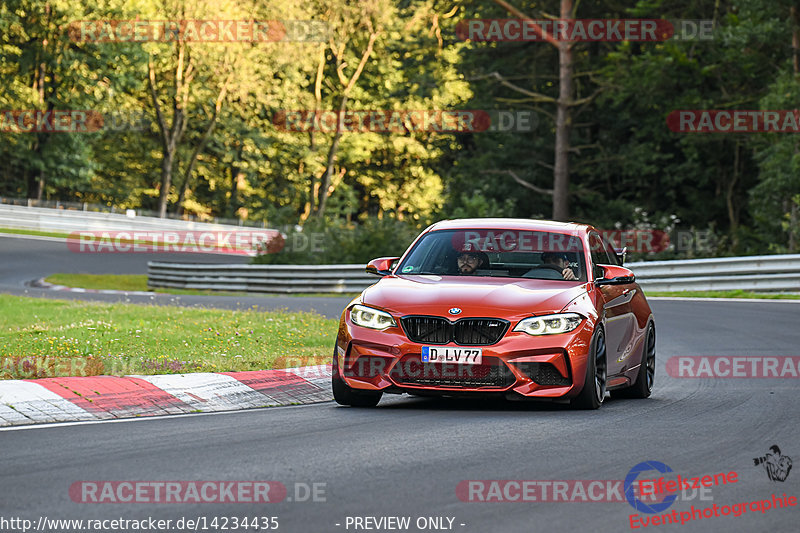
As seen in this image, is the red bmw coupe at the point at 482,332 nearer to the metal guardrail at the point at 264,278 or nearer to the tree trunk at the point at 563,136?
the metal guardrail at the point at 264,278

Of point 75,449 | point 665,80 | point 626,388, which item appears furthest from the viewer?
point 665,80

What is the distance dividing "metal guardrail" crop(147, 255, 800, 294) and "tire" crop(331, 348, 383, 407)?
15864 mm

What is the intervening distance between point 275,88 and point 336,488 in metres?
63.3

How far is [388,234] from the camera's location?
110 ft

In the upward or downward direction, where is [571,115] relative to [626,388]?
upward

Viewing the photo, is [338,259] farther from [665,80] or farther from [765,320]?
[765,320]

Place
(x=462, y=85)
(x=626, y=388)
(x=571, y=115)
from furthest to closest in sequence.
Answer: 1. (x=462, y=85)
2. (x=571, y=115)
3. (x=626, y=388)

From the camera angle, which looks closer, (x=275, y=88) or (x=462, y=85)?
(x=462, y=85)

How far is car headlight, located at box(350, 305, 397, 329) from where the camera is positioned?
30.8 ft

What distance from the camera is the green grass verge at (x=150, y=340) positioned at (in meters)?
11.1

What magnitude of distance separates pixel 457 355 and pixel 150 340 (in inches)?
222

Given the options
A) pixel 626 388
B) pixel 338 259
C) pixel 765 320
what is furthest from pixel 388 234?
pixel 626 388

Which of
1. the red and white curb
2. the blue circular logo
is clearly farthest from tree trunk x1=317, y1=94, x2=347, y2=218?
the blue circular logo

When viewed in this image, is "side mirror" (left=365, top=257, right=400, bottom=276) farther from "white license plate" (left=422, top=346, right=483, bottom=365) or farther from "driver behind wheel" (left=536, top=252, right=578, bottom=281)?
"white license plate" (left=422, top=346, right=483, bottom=365)
